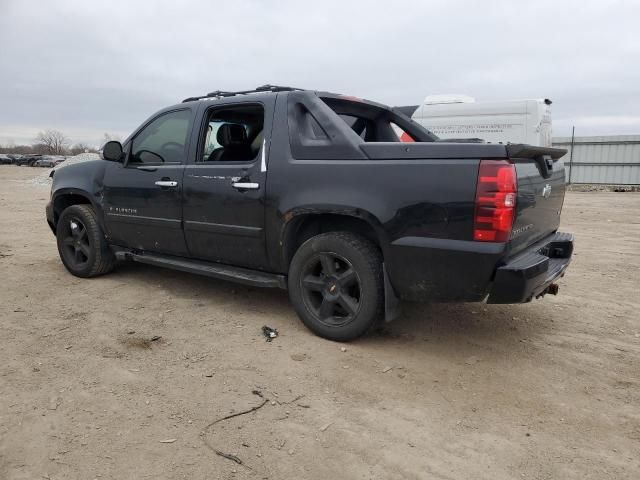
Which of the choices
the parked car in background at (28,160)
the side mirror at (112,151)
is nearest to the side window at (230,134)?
the side mirror at (112,151)

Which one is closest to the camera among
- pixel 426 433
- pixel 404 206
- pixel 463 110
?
pixel 426 433

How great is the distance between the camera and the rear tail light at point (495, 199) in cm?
282

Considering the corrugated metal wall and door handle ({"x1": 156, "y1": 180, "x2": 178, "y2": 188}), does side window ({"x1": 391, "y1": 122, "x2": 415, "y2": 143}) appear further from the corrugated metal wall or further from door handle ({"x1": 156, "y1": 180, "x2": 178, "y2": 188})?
the corrugated metal wall

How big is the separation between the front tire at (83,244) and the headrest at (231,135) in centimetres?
185

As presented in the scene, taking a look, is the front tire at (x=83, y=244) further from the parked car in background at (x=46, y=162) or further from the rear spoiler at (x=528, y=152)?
the parked car in background at (x=46, y=162)

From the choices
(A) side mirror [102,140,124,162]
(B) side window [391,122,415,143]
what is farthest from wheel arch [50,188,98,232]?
(B) side window [391,122,415,143]

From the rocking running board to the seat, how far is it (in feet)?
3.07

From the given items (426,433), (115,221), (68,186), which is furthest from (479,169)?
(68,186)

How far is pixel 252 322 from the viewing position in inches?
159

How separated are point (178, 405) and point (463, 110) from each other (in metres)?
9.51

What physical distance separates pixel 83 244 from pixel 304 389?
3.55 metres

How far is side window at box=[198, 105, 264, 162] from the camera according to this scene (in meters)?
4.26

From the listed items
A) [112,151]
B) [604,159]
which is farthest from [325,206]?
[604,159]

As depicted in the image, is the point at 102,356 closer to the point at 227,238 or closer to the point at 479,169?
the point at 227,238
